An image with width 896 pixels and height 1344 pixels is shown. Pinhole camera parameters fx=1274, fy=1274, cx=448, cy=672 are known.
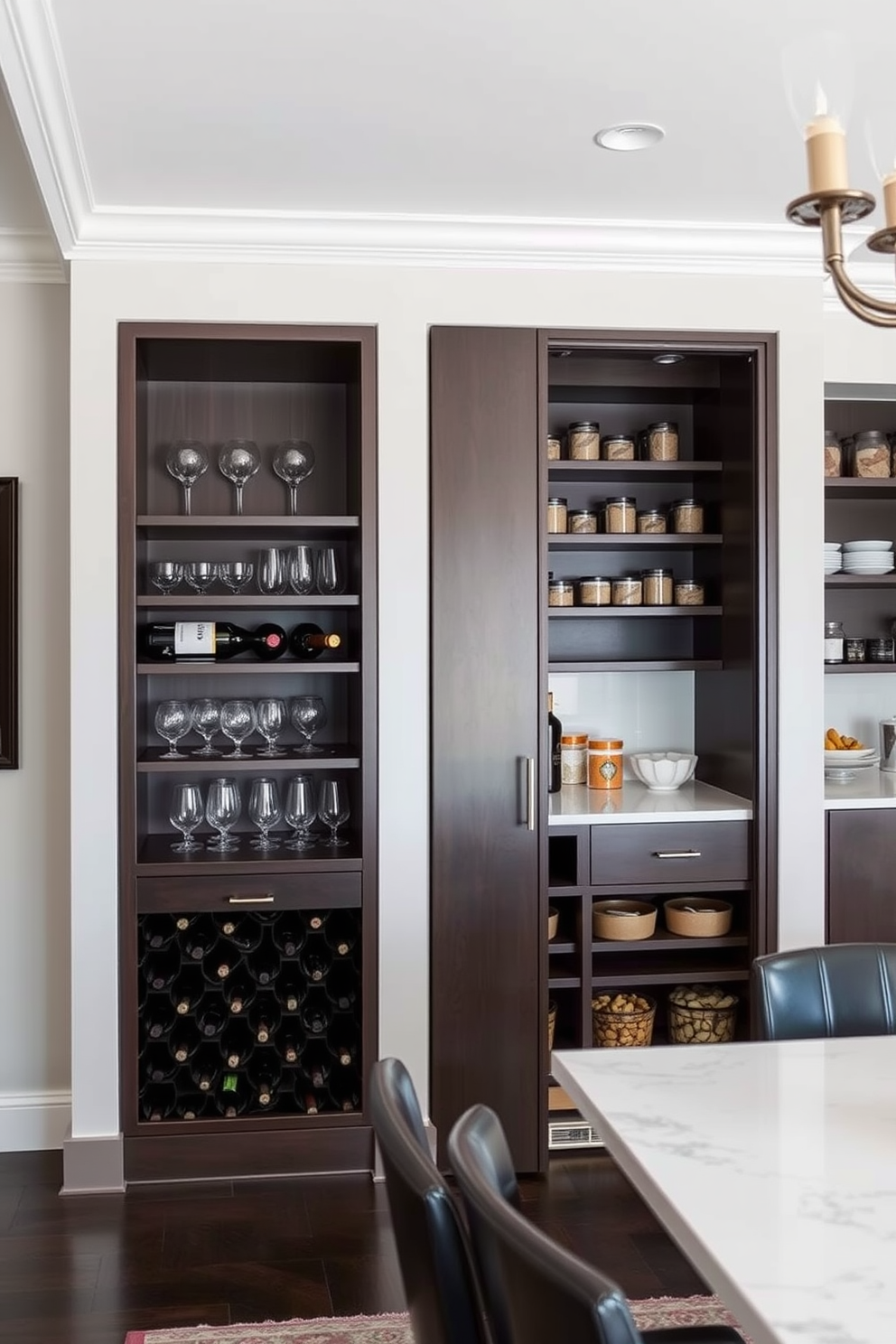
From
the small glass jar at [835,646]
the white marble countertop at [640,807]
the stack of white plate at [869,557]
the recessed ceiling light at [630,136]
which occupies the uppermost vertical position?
the recessed ceiling light at [630,136]

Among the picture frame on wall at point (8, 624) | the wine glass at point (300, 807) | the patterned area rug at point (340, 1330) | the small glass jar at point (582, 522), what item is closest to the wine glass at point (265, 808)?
the wine glass at point (300, 807)

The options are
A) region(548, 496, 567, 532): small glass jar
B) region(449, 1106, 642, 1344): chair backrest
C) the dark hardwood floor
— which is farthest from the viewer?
region(548, 496, 567, 532): small glass jar

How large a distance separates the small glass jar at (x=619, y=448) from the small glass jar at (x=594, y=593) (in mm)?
369

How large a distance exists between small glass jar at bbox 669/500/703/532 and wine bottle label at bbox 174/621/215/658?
1.47m

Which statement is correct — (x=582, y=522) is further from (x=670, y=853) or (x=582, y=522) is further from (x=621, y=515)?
(x=670, y=853)

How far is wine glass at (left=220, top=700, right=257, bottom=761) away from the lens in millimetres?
3631

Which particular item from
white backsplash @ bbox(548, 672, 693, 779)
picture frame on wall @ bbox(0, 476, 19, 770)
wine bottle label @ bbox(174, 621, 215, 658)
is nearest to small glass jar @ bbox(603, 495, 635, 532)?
white backsplash @ bbox(548, 672, 693, 779)

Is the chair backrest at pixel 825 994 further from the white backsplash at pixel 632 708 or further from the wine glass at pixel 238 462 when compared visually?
the wine glass at pixel 238 462

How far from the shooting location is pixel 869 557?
4.14 m

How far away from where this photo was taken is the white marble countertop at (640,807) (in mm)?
3613

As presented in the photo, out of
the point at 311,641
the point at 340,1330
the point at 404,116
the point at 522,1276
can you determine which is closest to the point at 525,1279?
the point at 522,1276

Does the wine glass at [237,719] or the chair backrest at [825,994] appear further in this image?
the wine glass at [237,719]

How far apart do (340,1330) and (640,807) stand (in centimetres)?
164

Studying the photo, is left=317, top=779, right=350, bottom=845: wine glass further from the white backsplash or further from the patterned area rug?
the patterned area rug
